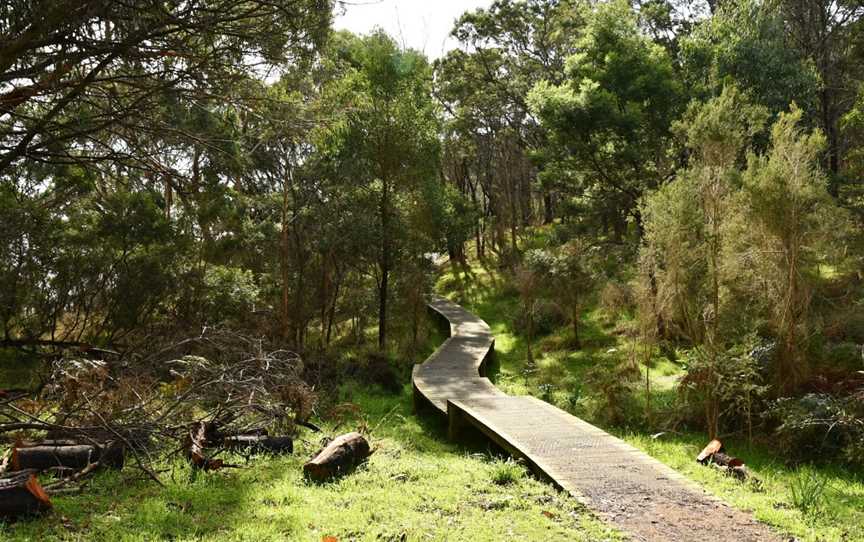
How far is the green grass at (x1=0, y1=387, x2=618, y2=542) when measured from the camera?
4.58 meters

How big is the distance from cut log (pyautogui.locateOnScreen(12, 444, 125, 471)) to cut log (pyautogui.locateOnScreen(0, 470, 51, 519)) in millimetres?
1039

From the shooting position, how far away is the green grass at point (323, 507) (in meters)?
4.58

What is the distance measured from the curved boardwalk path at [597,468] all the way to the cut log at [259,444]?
2.72m

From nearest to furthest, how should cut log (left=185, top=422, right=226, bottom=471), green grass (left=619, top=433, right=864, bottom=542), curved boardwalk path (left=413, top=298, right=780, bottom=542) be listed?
1. curved boardwalk path (left=413, top=298, right=780, bottom=542)
2. green grass (left=619, top=433, right=864, bottom=542)
3. cut log (left=185, top=422, right=226, bottom=471)

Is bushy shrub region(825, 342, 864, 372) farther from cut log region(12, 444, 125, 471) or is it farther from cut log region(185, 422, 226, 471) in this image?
cut log region(12, 444, 125, 471)

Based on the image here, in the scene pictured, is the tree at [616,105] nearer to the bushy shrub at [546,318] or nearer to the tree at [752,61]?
the tree at [752,61]

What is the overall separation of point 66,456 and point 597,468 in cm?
543

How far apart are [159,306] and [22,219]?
318 cm

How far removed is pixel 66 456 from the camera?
6.00 metres

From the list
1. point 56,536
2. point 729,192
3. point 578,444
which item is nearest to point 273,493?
point 56,536

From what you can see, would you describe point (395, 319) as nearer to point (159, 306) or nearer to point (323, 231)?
point (323, 231)

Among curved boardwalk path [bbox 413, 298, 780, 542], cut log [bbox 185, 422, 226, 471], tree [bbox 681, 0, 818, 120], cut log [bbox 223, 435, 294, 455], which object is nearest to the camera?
curved boardwalk path [bbox 413, 298, 780, 542]

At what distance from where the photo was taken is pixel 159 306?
44.5ft

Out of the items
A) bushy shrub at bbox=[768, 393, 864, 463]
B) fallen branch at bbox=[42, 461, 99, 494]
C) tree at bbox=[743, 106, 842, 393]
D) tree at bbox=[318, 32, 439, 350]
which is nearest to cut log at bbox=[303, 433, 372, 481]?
fallen branch at bbox=[42, 461, 99, 494]
